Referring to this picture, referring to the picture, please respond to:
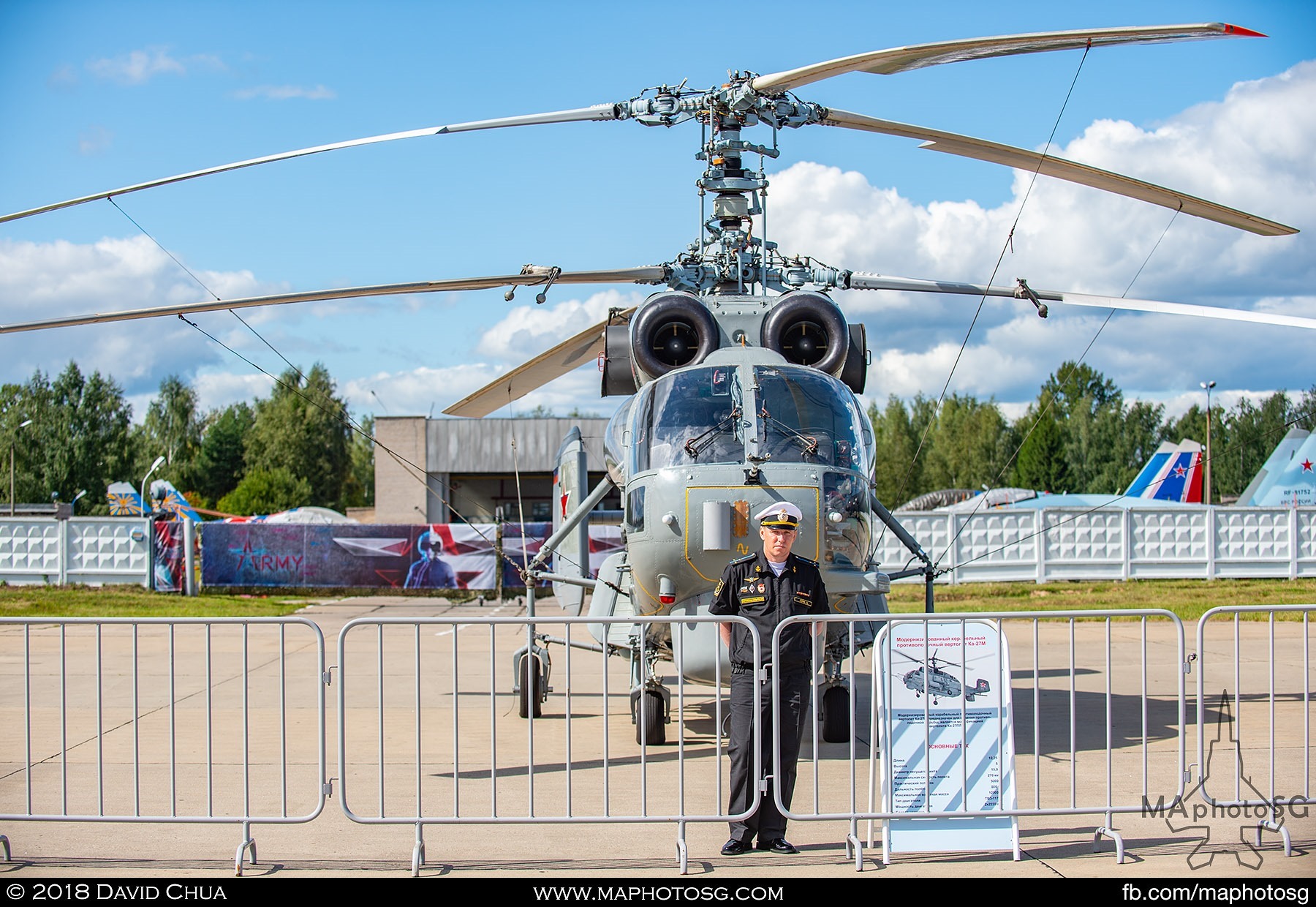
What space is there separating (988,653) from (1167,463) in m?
36.8

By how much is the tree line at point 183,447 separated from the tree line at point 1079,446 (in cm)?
3811

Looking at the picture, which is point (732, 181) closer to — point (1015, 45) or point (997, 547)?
point (1015, 45)

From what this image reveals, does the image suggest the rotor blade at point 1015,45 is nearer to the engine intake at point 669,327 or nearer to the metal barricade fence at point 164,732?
the engine intake at point 669,327

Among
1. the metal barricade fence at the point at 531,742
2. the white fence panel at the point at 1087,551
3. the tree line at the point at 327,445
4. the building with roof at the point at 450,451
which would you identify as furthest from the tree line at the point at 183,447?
the metal barricade fence at the point at 531,742

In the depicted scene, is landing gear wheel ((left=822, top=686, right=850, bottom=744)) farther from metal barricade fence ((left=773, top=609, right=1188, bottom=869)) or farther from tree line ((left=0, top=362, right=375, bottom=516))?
tree line ((left=0, top=362, right=375, bottom=516))

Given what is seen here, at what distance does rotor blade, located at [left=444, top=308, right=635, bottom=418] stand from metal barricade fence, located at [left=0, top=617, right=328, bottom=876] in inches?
119

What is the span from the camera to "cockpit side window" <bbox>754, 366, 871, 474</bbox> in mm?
7297

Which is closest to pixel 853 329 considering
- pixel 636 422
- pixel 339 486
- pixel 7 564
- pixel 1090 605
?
pixel 636 422

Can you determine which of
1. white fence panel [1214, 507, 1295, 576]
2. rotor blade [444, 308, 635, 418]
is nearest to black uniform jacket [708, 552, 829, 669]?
rotor blade [444, 308, 635, 418]

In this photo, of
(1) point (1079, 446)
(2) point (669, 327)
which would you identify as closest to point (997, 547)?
(2) point (669, 327)

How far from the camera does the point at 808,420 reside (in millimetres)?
7562

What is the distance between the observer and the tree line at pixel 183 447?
A: 6588 cm

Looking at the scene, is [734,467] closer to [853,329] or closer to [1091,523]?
[853,329]

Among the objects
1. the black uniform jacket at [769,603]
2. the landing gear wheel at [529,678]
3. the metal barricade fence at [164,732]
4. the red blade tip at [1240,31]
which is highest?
the red blade tip at [1240,31]
